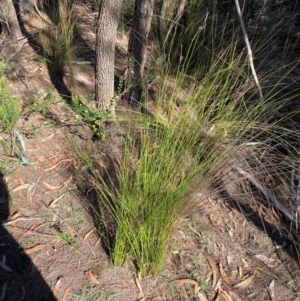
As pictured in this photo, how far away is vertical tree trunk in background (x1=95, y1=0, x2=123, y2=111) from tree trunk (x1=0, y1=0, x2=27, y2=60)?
1.16 metres

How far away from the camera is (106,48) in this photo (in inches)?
101

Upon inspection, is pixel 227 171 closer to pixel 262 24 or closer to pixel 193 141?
pixel 193 141

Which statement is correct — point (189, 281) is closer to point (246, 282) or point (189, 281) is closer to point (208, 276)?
point (208, 276)

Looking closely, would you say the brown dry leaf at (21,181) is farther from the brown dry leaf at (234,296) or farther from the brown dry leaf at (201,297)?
the brown dry leaf at (234,296)

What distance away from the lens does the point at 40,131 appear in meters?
2.83

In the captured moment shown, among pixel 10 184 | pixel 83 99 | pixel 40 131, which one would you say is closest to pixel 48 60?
pixel 83 99

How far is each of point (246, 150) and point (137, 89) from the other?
126cm

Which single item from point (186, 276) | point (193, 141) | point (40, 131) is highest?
point (193, 141)

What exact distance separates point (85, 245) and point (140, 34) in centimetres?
155

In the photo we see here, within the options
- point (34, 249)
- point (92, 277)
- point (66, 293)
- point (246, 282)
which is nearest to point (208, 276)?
point (246, 282)

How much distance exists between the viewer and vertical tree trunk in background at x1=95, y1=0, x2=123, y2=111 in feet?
7.88

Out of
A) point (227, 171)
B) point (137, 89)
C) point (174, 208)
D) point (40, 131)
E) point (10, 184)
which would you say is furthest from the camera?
point (137, 89)

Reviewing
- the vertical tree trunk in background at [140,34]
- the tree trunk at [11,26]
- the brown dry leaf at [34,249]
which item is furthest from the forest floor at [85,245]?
the tree trunk at [11,26]

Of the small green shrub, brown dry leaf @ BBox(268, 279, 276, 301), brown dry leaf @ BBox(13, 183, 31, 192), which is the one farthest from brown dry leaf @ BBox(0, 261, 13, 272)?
brown dry leaf @ BBox(268, 279, 276, 301)
